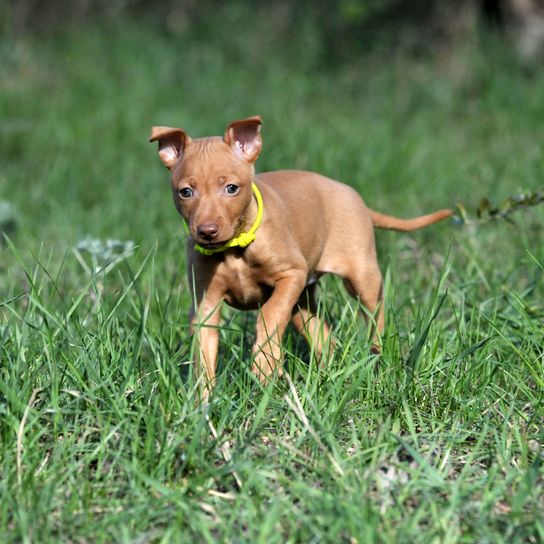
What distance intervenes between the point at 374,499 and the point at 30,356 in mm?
1267

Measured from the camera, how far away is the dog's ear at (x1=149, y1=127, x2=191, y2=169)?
336cm

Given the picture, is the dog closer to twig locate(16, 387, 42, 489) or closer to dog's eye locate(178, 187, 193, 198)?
dog's eye locate(178, 187, 193, 198)

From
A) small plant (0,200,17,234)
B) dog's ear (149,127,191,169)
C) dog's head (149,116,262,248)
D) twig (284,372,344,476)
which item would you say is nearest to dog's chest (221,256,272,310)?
dog's head (149,116,262,248)

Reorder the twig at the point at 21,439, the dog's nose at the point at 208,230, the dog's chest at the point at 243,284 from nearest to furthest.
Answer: the twig at the point at 21,439 < the dog's nose at the point at 208,230 < the dog's chest at the point at 243,284

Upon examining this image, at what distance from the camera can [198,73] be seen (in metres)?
10.6

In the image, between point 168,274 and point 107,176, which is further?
point 107,176

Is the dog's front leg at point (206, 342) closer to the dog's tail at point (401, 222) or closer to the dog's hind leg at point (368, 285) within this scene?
the dog's hind leg at point (368, 285)

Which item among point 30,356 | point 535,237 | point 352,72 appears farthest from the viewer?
point 352,72

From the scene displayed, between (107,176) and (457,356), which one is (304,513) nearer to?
(457,356)

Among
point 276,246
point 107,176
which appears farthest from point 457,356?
point 107,176

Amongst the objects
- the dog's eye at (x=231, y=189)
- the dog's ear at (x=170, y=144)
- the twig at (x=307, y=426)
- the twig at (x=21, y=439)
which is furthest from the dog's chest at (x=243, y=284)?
the twig at (x=21, y=439)

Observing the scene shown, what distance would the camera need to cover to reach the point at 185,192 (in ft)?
10.7

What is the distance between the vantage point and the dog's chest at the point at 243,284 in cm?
346

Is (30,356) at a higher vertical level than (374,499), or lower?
higher
